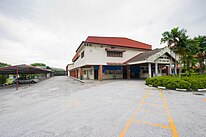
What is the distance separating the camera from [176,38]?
12.4 m

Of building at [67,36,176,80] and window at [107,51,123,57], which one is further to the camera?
window at [107,51,123,57]

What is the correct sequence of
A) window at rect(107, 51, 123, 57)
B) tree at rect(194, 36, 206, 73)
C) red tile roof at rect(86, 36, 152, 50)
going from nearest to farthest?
1. tree at rect(194, 36, 206, 73)
2. window at rect(107, 51, 123, 57)
3. red tile roof at rect(86, 36, 152, 50)

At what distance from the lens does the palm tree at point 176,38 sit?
39.4 ft

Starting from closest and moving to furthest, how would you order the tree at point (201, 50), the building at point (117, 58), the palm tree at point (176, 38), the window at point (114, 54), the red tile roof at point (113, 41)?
the palm tree at point (176, 38) < the building at point (117, 58) < the tree at point (201, 50) < the window at point (114, 54) < the red tile roof at point (113, 41)

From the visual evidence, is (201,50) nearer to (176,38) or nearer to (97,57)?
(176,38)

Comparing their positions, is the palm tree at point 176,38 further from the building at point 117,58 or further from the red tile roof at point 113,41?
the red tile roof at point 113,41

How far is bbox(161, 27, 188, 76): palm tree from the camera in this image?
473 inches

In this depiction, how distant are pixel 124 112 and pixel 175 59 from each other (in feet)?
51.5

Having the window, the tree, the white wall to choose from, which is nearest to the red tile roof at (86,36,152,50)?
the white wall

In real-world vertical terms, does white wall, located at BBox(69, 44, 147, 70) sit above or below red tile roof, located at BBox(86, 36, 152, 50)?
below

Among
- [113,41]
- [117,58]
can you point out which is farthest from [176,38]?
[113,41]

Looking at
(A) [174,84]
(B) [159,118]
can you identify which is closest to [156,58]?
(A) [174,84]

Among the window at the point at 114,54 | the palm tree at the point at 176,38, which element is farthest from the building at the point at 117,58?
the palm tree at the point at 176,38

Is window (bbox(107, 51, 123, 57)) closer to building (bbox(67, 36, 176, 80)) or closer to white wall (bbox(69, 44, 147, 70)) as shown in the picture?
building (bbox(67, 36, 176, 80))
